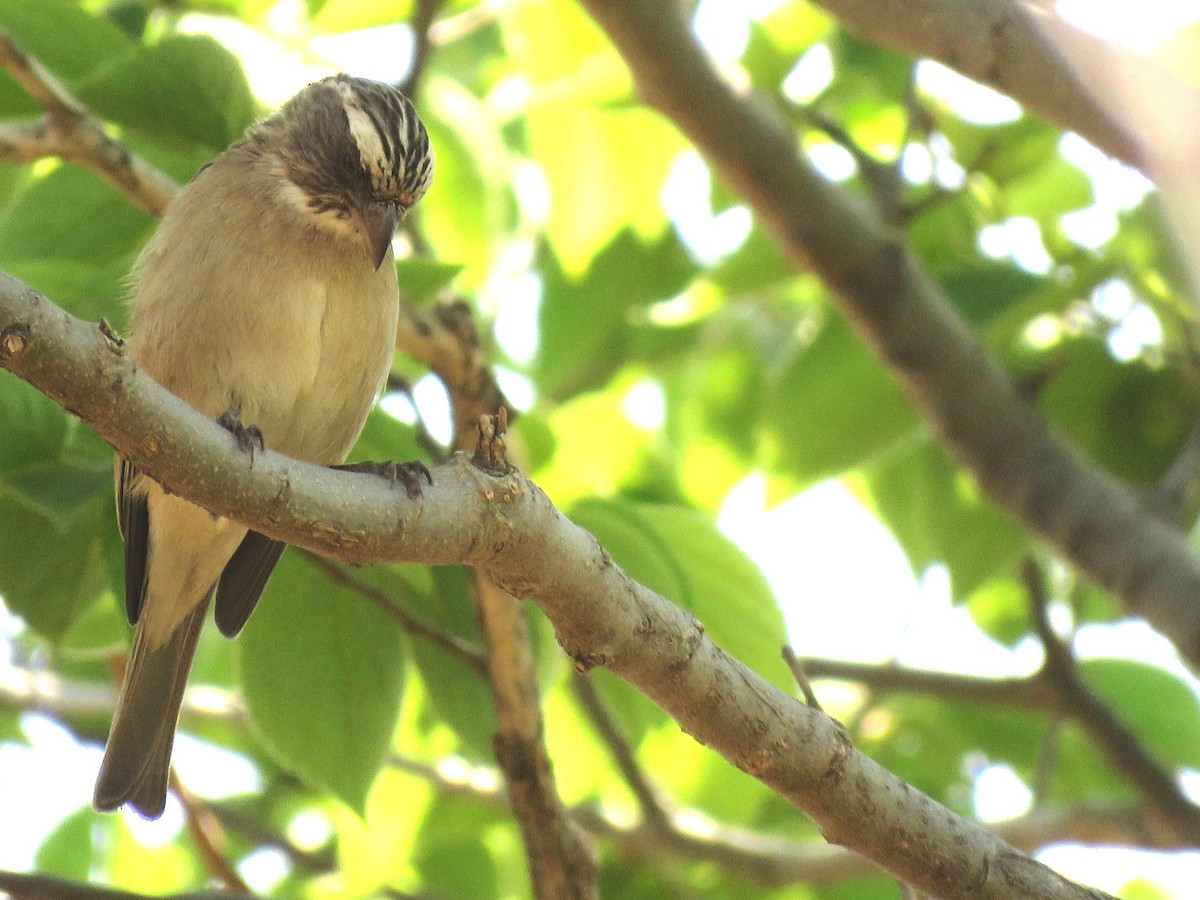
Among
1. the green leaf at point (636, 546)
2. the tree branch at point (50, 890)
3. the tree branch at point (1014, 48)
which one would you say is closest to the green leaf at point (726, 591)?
the green leaf at point (636, 546)

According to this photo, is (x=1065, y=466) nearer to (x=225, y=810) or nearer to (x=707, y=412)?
(x=707, y=412)

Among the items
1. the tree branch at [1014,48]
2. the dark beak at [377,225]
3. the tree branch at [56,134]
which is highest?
the tree branch at [1014,48]

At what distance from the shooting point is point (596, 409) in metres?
5.28

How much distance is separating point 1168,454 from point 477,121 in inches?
118

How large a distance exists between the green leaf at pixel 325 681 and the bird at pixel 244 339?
338mm

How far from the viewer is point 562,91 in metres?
5.20

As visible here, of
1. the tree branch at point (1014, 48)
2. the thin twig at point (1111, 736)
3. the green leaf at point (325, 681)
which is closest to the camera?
the tree branch at point (1014, 48)

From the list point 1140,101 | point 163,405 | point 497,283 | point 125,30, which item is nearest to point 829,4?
point 1140,101

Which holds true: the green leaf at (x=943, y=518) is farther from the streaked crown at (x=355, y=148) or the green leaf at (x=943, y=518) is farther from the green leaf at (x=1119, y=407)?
the streaked crown at (x=355, y=148)

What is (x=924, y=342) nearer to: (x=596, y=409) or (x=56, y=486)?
(x=596, y=409)

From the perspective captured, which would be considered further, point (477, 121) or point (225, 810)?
point (225, 810)

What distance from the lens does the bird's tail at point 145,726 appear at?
412cm

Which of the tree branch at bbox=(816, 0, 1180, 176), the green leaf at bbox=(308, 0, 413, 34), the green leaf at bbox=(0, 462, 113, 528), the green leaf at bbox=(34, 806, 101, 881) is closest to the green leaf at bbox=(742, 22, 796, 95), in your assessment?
the green leaf at bbox=(308, 0, 413, 34)

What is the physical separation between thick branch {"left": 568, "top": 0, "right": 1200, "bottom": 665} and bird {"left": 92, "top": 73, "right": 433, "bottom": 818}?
1068 mm
